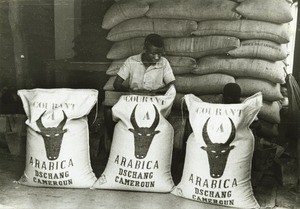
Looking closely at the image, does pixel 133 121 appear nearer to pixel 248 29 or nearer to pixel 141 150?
pixel 141 150

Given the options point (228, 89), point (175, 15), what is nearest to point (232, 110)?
point (228, 89)

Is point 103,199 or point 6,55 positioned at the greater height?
point 6,55

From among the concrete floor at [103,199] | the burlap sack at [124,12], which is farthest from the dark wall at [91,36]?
the concrete floor at [103,199]

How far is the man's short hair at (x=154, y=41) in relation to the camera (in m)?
3.40

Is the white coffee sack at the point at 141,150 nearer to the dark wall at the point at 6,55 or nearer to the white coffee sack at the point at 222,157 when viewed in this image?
the white coffee sack at the point at 222,157

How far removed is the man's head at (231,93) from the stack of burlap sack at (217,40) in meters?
0.19

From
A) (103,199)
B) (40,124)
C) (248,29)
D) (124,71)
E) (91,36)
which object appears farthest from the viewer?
(91,36)

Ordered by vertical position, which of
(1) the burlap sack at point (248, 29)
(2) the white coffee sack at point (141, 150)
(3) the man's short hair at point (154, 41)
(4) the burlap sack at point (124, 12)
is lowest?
(2) the white coffee sack at point (141, 150)

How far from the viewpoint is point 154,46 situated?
340 centimetres

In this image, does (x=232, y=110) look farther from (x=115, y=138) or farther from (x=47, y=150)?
(x=47, y=150)

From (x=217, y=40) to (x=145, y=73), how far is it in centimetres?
66

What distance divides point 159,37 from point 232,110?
0.96 metres

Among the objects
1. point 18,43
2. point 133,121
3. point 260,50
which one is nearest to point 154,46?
point 133,121

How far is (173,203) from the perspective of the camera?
9.52ft
